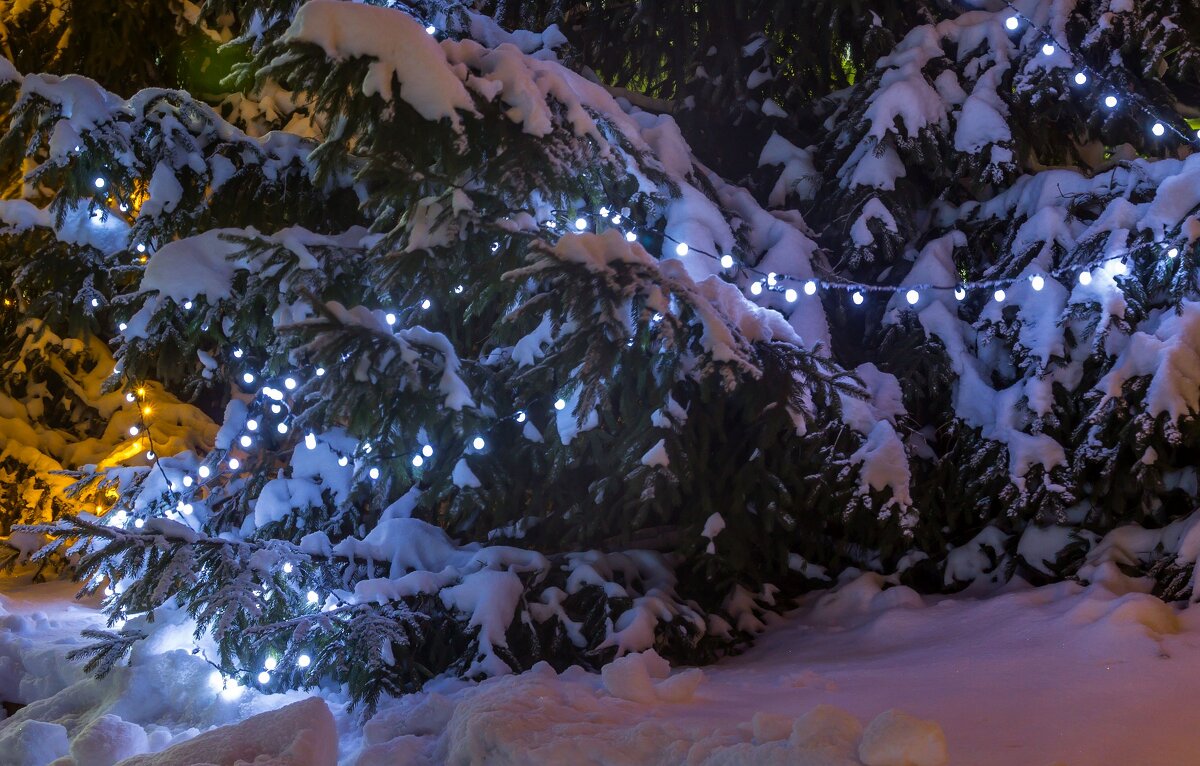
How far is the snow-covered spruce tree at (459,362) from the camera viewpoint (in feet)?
11.1

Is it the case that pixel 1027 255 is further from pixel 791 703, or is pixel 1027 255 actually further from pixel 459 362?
pixel 459 362

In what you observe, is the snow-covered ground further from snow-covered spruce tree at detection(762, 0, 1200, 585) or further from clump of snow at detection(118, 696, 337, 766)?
snow-covered spruce tree at detection(762, 0, 1200, 585)

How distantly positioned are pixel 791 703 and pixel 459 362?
76.6 inches

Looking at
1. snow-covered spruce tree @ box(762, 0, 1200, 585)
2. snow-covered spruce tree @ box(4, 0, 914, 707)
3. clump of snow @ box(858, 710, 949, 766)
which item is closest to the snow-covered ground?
clump of snow @ box(858, 710, 949, 766)

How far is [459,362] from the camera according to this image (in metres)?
3.83

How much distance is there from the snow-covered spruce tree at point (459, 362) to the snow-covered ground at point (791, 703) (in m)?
0.27

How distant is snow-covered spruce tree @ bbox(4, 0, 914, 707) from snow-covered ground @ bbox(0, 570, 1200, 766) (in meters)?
0.27

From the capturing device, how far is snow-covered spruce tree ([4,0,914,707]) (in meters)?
3.38

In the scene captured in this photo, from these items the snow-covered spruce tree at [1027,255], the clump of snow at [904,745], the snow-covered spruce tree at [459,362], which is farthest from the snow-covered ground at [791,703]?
the snow-covered spruce tree at [1027,255]

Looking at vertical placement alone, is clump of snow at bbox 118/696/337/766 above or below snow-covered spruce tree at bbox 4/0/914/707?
below

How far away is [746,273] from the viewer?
4621mm

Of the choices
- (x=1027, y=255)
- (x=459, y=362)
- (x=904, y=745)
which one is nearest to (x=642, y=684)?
(x=904, y=745)

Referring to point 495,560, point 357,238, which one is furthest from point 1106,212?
point 357,238

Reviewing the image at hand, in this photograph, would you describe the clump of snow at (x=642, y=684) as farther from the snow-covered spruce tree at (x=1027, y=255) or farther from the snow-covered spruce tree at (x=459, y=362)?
the snow-covered spruce tree at (x=1027, y=255)
